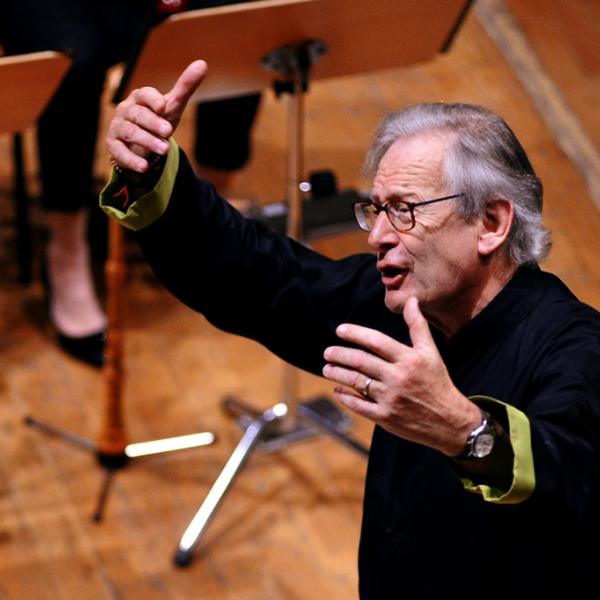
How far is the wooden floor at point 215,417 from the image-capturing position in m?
2.90

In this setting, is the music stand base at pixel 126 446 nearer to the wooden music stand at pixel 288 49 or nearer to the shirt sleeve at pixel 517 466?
the wooden music stand at pixel 288 49

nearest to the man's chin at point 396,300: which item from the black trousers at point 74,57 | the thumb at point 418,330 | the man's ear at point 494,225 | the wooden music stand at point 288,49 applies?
the man's ear at point 494,225

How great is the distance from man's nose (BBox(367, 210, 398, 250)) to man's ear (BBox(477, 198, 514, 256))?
4.6 inches

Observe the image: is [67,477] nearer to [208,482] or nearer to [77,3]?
[208,482]

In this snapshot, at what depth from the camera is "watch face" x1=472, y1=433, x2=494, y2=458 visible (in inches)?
60.2

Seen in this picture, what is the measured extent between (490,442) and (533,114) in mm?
2888

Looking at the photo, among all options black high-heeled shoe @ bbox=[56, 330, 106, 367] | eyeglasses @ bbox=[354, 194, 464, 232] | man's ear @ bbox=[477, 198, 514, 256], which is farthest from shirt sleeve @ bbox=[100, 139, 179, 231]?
black high-heeled shoe @ bbox=[56, 330, 106, 367]

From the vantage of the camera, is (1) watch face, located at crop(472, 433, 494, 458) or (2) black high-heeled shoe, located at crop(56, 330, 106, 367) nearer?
(1) watch face, located at crop(472, 433, 494, 458)

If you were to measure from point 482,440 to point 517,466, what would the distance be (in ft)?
0.17

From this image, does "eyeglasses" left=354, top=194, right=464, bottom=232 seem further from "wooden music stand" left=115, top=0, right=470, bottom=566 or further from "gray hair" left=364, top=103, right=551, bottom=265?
"wooden music stand" left=115, top=0, right=470, bottom=566

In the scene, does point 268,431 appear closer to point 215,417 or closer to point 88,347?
point 215,417

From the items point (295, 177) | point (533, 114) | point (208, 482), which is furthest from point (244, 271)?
point (533, 114)

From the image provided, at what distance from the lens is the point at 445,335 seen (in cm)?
199

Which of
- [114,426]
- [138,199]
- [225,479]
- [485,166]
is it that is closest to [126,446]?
[114,426]
